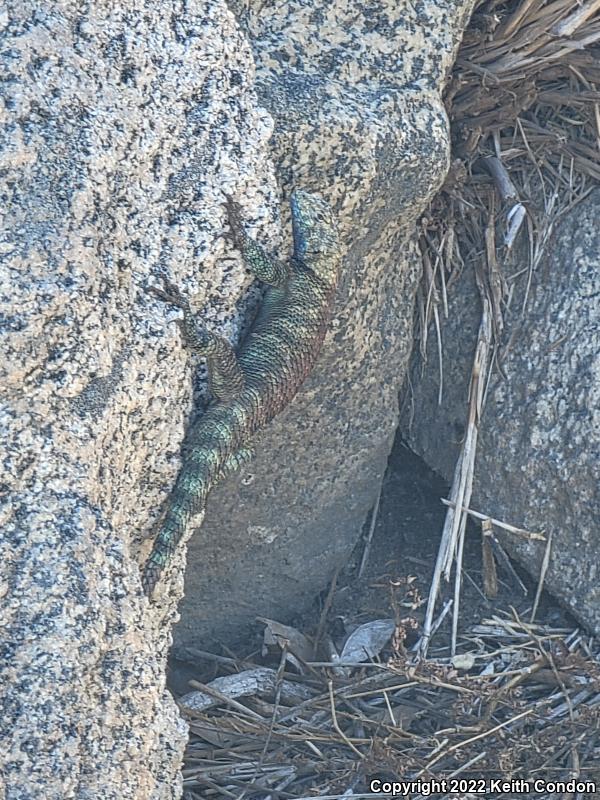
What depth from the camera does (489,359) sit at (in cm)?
353

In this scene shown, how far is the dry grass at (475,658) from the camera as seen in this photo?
110 inches

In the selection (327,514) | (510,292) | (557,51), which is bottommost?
(327,514)

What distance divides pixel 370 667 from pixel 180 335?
1331mm

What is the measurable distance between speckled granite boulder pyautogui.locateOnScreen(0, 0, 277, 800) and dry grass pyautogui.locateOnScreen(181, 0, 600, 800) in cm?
66

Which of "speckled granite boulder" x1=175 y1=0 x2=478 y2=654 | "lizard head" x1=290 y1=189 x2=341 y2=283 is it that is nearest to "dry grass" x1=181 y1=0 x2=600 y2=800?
"speckled granite boulder" x1=175 y1=0 x2=478 y2=654

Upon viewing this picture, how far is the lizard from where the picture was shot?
8.00ft

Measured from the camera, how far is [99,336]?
2100mm

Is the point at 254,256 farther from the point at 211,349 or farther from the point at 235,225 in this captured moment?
the point at 211,349

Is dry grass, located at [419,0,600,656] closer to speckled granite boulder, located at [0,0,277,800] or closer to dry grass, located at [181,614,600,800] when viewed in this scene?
dry grass, located at [181,614,600,800]

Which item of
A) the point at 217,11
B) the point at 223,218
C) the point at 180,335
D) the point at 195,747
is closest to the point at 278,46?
the point at 217,11

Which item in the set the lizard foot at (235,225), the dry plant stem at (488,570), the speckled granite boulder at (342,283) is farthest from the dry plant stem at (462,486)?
the lizard foot at (235,225)

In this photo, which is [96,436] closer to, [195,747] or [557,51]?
[195,747]

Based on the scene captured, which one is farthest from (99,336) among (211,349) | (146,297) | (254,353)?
(254,353)

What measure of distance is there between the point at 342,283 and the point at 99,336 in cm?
116
